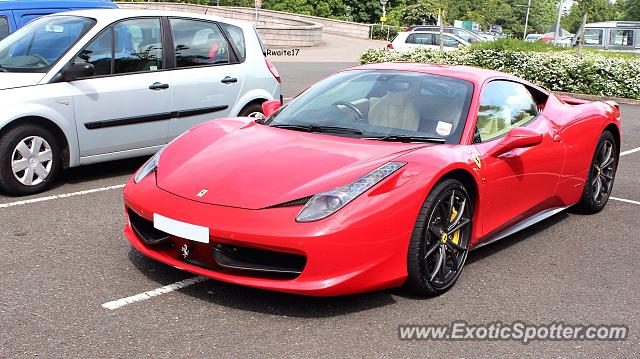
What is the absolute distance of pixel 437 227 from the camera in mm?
4109

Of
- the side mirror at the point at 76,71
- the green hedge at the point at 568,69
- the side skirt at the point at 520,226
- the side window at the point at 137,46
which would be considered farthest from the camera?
the green hedge at the point at 568,69

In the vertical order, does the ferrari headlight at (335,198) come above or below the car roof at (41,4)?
below

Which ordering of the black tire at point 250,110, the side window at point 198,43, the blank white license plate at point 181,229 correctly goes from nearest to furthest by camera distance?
the blank white license plate at point 181,229 < the side window at point 198,43 < the black tire at point 250,110

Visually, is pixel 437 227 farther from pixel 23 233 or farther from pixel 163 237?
pixel 23 233

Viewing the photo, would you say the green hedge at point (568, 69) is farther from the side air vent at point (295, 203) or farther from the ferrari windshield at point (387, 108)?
the side air vent at point (295, 203)

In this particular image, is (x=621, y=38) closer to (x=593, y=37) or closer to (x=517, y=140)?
(x=593, y=37)

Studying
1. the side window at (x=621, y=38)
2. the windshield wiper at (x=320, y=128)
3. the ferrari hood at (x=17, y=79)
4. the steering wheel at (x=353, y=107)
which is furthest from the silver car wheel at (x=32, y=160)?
the side window at (x=621, y=38)

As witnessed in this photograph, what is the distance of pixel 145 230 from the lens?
13.6 feet

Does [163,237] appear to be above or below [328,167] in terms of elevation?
below

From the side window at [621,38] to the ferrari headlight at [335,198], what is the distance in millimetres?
26937

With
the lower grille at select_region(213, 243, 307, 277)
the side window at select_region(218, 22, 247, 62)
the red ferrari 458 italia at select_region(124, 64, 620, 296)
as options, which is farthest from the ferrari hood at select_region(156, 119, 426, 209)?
the side window at select_region(218, 22, 247, 62)

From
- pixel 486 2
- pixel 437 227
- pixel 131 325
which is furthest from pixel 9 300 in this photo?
pixel 486 2

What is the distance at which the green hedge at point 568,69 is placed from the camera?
16188mm

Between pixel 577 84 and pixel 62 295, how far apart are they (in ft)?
49.1
